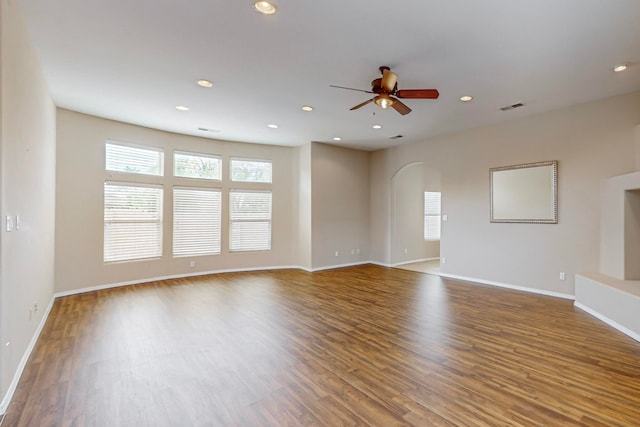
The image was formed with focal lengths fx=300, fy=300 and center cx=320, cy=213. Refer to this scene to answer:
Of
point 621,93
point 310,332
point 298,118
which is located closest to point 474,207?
point 621,93

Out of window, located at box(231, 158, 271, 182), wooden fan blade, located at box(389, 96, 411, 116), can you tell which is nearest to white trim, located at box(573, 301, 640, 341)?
wooden fan blade, located at box(389, 96, 411, 116)

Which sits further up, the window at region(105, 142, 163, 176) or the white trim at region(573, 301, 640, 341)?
the window at region(105, 142, 163, 176)

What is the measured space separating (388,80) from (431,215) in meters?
6.29

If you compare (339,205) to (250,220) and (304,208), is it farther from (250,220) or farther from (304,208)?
(250,220)

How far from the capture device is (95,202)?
5195 mm

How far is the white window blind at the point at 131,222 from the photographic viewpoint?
5406 mm

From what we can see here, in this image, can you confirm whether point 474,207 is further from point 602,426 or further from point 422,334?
point 602,426

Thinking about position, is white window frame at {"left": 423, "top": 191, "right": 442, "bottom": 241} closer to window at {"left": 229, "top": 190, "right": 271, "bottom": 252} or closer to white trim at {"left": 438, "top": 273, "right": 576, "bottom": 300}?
white trim at {"left": 438, "top": 273, "right": 576, "bottom": 300}

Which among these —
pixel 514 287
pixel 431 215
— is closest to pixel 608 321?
pixel 514 287

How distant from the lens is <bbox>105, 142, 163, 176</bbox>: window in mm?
5418

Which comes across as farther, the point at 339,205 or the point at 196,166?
the point at 339,205

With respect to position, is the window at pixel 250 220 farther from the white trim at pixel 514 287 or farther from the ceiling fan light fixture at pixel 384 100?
the ceiling fan light fixture at pixel 384 100

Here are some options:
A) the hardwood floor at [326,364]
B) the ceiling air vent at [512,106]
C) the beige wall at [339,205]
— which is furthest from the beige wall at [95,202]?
the ceiling air vent at [512,106]

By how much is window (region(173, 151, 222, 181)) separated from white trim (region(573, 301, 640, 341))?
682 centimetres
